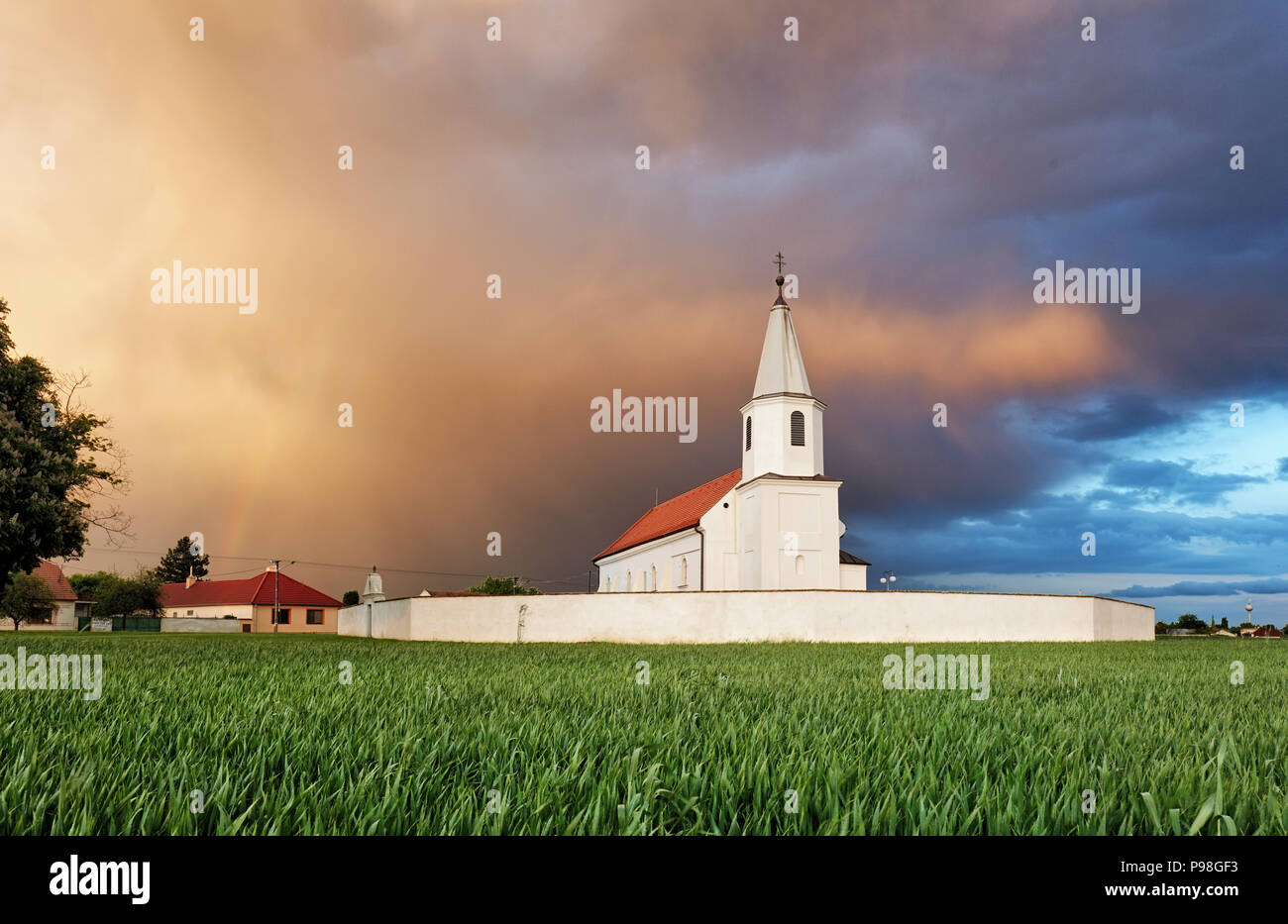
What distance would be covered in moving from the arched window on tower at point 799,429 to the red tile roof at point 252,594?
62.4m

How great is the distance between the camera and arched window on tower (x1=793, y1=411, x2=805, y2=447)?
41.1 meters

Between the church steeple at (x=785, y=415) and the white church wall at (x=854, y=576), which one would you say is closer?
the church steeple at (x=785, y=415)

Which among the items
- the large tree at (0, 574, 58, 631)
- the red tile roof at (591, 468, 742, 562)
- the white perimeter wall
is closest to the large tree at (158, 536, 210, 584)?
the large tree at (0, 574, 58, 631)

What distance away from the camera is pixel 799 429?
41125 millimetres

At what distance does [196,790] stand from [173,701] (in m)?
3.85

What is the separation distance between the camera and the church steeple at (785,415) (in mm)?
40812

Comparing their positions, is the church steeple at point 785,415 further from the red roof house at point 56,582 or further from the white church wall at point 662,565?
the red roof house at point 56,582

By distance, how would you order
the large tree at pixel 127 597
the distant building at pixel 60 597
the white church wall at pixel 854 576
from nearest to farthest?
the white church wall at pixel 854 576 → the distant building at pixel 60 597 → the large tree at pixel 127 597

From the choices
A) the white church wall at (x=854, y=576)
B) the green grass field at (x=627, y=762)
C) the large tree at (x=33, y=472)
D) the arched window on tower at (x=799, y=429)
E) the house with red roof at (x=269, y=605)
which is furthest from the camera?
the house with red roof at (x=269, y=605)

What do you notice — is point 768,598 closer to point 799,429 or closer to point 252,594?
point 799,429

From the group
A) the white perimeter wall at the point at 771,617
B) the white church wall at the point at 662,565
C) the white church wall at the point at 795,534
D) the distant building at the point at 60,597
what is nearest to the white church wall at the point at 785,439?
the white church wall at the point at 795,534
